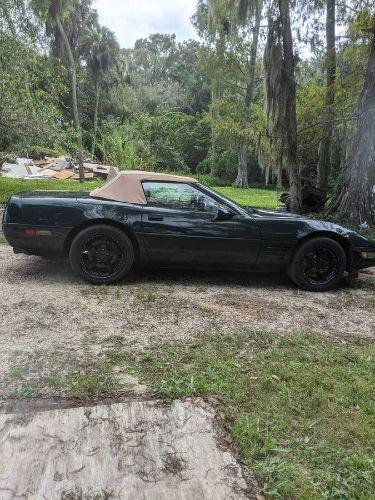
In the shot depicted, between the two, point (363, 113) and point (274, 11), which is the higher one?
point (274, 11)

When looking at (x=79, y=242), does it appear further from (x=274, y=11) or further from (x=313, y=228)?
(x=274, y=11)

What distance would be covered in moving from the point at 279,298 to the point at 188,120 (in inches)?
1071

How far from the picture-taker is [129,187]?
427 centimetres

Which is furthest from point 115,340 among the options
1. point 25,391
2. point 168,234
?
point 168,234

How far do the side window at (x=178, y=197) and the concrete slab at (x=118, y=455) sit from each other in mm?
2404

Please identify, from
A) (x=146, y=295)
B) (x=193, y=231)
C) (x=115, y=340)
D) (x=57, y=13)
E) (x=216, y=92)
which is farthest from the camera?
(x=216, y=92)

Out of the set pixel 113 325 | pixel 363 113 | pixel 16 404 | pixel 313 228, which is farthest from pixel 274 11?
pixel 16 404

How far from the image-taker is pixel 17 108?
379 inches

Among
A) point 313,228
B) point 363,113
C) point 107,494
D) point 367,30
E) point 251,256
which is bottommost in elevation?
point 107,494

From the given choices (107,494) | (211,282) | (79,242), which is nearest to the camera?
(107,494)

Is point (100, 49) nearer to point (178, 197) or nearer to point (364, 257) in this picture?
point (178, 197)

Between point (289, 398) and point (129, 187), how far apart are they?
2766 mm

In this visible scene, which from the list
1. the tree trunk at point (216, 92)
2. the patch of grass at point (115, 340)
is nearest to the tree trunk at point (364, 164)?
the patch of grass at point (115, 340)

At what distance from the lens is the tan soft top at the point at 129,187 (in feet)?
13.8
